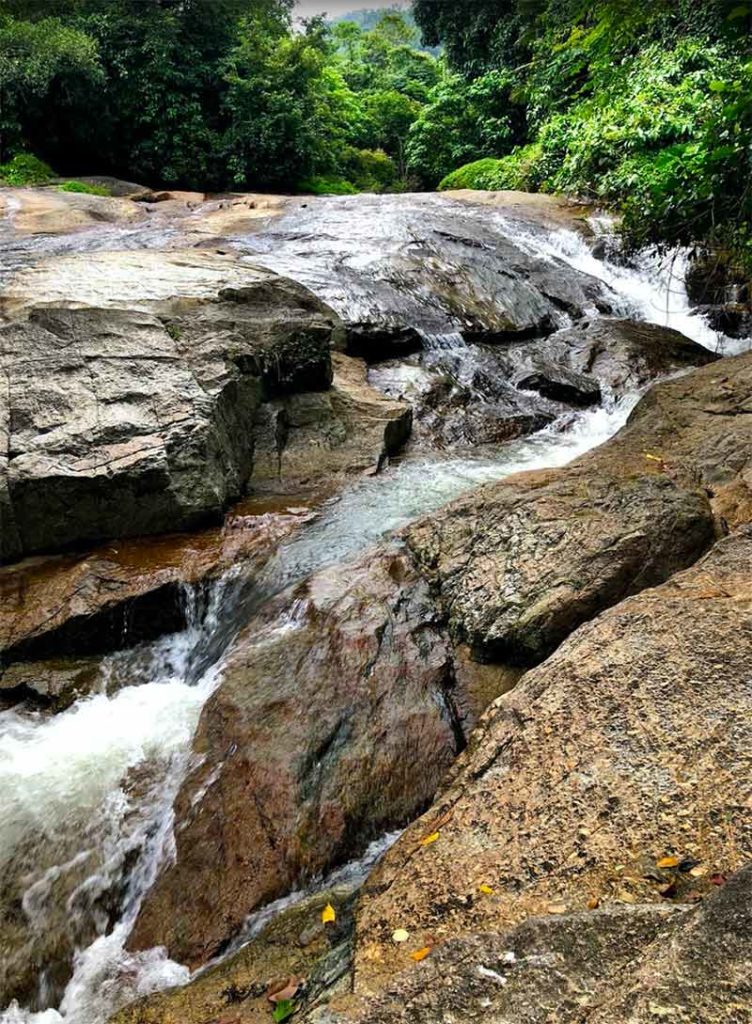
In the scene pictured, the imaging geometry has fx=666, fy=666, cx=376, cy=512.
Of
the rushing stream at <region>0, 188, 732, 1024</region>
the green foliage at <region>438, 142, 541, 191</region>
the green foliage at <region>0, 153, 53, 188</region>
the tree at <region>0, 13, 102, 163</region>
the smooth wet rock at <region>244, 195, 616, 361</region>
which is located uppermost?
the tree at <region>0, 13, 102, 163</region>

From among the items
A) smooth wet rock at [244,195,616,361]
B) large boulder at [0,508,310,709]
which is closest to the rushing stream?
large boulder at [0,508,310,709]

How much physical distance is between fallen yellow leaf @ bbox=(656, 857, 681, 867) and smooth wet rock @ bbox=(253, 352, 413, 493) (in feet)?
15.4

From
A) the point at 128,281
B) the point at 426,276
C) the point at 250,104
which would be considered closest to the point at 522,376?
the point at 426,276

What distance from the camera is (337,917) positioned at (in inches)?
108

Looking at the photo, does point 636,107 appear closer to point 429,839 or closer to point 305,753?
point 305,753

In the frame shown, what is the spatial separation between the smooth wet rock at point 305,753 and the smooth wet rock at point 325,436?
226 centimetres

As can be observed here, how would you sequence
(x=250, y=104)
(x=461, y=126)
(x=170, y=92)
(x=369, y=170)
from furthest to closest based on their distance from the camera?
1. (x=369, y=170)
2. (x=461, y=126)
3. (x=250, y=104)
4. (x=170, y=92)

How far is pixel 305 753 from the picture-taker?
351cm

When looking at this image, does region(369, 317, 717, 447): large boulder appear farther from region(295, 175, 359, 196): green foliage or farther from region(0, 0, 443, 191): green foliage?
region(0, 0, 443, 191): green foliage

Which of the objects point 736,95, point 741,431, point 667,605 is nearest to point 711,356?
point 736,95

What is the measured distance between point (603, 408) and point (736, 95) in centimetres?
347

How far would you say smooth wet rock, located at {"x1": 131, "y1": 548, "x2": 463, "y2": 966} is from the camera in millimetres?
3121

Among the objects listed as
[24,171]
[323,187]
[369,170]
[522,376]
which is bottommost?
[522,376]

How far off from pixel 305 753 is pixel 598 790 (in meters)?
1.64
